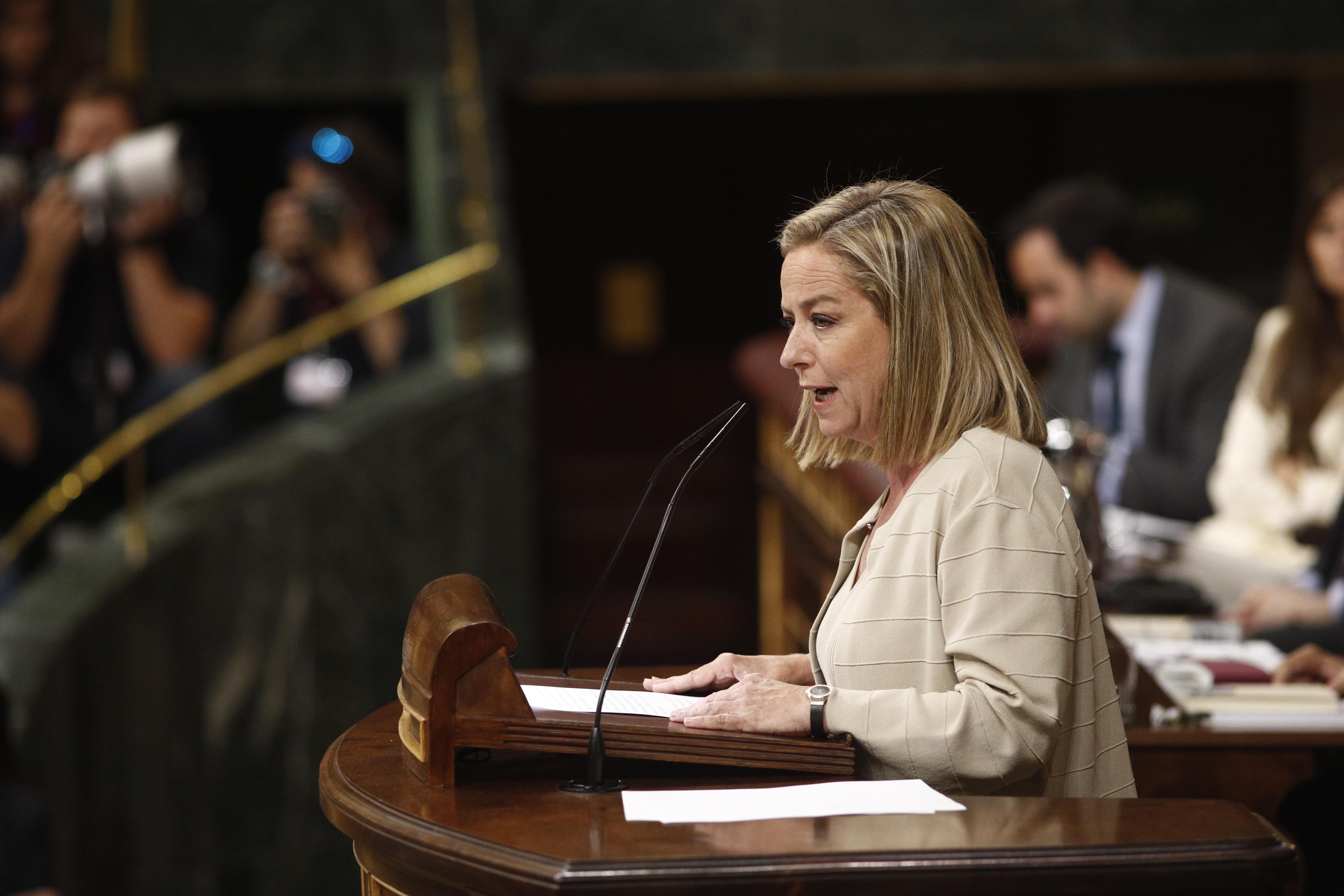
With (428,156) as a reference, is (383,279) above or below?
below

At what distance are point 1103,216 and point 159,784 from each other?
3175 mm

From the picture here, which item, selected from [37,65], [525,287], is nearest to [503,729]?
[37,65]

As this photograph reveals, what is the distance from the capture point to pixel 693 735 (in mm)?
1623

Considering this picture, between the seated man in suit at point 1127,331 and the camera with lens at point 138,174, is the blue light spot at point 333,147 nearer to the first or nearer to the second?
the camera with lens at point 138,174

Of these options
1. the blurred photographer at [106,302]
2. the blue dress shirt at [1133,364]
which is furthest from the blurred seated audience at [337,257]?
the blue dress shirt at [1133,364]

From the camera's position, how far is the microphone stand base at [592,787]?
1.63m

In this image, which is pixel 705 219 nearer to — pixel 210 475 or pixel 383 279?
pixel 383 279

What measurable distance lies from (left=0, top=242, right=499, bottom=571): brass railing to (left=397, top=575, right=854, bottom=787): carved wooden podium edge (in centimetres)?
279

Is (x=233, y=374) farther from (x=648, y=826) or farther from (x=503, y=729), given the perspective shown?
(x=648, y=826)

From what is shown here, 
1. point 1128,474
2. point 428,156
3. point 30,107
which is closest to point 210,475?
point 30,107

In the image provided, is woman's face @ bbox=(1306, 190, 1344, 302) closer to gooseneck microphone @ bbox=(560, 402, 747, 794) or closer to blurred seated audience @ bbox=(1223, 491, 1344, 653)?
blurred seated audience @ bbox=(1223, 491, 1344, 653)

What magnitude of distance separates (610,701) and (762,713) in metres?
0.22

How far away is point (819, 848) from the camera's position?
1423mm

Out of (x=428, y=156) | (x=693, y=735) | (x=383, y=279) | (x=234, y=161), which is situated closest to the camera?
(x=693, y=735)
